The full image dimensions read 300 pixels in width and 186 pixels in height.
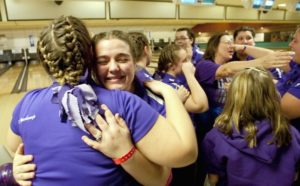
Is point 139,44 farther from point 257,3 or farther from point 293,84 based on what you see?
point 257,3

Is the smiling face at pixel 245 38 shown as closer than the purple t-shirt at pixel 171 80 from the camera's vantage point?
No

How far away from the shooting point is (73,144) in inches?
26.9

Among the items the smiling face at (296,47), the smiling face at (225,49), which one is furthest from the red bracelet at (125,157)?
the smiling face at (225,49)

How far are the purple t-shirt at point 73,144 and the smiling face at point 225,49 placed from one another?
1506 mm

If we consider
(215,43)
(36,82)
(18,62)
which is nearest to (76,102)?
(215,43)

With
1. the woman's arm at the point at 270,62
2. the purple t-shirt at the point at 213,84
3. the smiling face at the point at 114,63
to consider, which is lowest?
the purple t-shirt at the point at 213,84

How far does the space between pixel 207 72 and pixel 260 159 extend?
0.90 metres

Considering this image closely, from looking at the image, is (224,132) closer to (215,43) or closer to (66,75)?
(66,75)

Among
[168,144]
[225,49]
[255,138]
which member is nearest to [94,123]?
[168,144]

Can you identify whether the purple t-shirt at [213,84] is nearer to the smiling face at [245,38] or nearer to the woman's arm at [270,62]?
the woman's arm at [270,62]

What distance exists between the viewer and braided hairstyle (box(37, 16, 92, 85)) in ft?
2.33

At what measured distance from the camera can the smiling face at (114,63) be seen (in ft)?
2.92

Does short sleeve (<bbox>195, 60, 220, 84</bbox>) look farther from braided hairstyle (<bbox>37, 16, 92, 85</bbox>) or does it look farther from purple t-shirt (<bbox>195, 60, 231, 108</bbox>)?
braided hairstyle (<bbox>37, 16, 92, 85</bbox>)

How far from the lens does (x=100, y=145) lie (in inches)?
26.4
